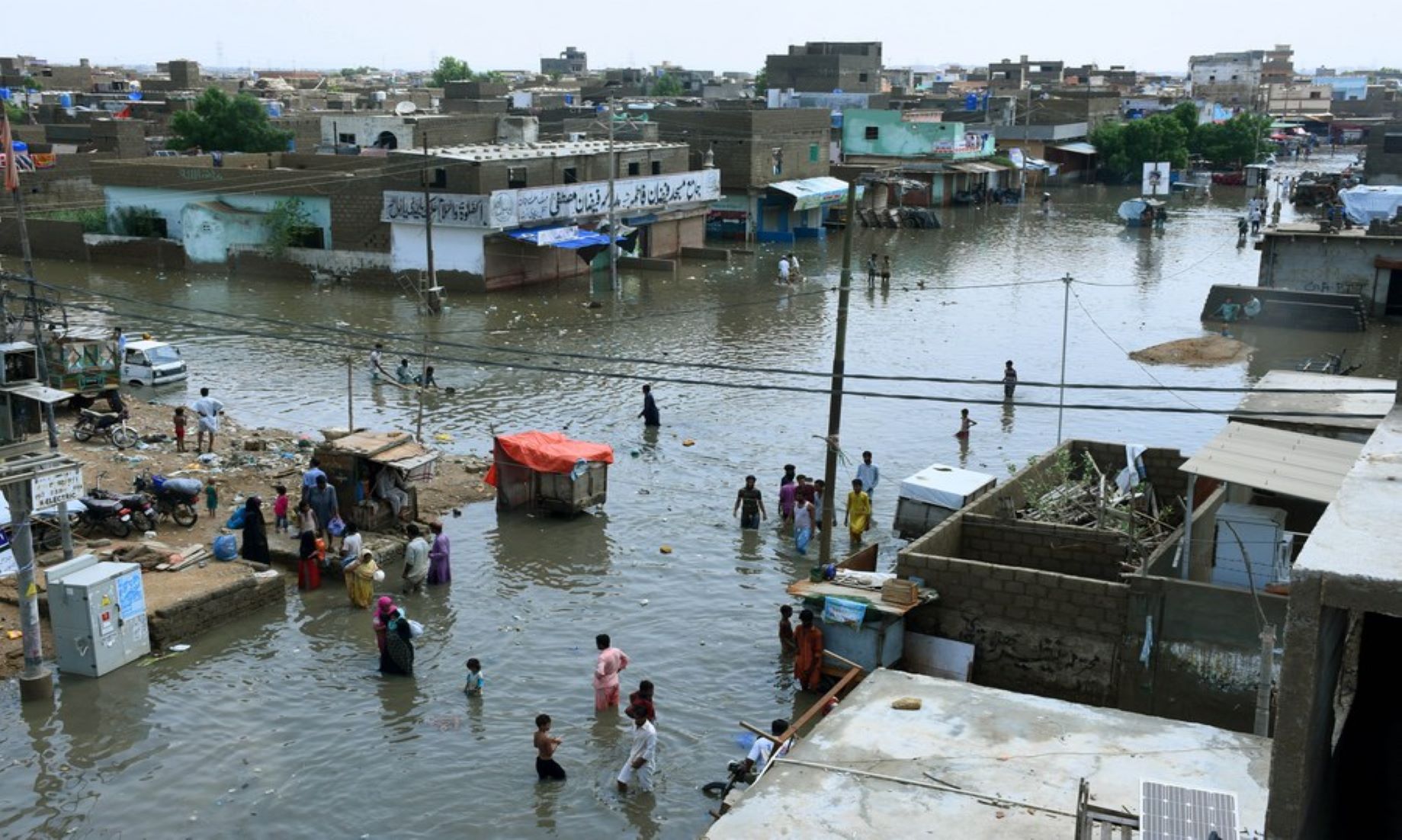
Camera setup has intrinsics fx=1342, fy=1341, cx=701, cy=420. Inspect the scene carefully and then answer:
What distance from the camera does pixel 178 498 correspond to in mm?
18469

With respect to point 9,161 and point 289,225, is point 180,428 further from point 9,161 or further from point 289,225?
point 289,225

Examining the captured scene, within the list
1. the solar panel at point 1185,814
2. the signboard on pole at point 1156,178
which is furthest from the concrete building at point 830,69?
the solar panel at point 1185,814

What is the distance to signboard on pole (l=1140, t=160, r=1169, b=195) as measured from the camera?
68812 mm

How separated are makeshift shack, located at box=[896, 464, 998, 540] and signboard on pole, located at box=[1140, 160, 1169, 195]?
177 feet

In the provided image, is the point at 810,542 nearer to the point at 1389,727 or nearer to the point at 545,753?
the point at 545,753

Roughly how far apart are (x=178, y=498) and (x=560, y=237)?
23399 mm

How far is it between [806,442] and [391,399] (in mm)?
8593

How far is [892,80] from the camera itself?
165 metres

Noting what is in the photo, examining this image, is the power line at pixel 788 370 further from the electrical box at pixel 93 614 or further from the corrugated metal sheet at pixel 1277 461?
the electrical box at pixel 93 614

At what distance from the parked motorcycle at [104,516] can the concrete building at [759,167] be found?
35771mm

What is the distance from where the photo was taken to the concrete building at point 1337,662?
597 cm

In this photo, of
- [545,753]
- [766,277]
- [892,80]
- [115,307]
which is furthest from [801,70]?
[545,753]

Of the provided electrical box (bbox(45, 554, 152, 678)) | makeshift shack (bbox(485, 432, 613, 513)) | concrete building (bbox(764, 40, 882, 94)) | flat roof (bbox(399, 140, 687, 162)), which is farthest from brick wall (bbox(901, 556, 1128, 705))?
concrete building (bbox(764, 40, 882, 94))

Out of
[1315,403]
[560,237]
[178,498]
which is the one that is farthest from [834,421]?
[560,237]
